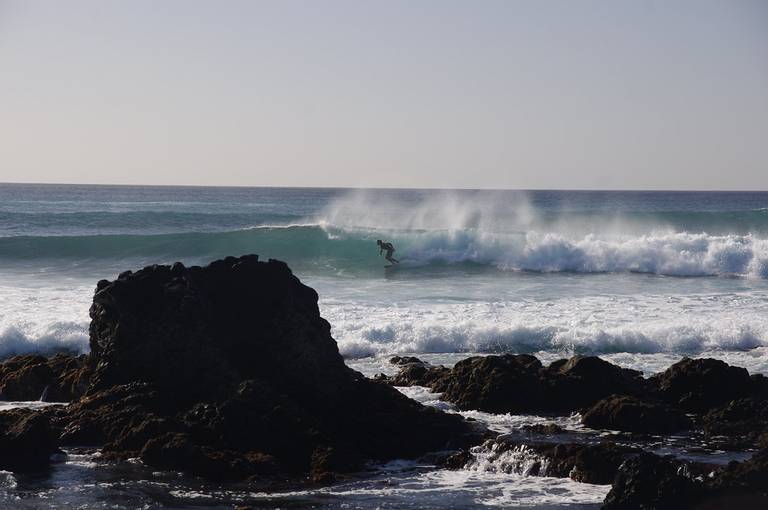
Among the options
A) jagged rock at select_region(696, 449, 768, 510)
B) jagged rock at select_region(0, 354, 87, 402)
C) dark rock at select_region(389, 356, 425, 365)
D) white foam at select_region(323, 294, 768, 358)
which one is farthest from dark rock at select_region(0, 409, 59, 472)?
white foam at select_region(323, 294, 768, 358)

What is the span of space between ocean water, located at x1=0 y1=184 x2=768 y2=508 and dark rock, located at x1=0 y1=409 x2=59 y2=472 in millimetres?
279

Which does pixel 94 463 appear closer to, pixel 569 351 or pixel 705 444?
pixel 705 444

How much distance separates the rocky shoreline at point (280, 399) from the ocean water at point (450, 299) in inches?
15.4

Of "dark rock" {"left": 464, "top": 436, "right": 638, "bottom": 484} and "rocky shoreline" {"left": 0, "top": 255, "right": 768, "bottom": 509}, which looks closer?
"dark rock" {"left": 464, "top": 436, "right": 638, "bottom": 484}

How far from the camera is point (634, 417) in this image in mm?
12891

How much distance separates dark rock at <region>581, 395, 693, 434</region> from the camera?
41.8 feet

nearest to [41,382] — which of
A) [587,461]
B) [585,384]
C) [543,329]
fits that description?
[585,384]

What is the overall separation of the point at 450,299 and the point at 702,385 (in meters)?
11.5

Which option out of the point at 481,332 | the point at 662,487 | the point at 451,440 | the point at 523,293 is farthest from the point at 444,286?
the point at 662,487

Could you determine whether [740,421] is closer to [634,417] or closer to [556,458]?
[634,417]

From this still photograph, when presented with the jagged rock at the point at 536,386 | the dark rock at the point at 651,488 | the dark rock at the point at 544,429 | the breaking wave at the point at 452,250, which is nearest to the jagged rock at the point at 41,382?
the jagged rock at the point at 536,386

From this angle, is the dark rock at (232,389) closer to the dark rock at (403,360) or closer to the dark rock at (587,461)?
the dark rock at (587,461)

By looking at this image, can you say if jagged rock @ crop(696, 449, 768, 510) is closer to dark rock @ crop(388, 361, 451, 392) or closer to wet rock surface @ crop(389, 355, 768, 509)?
wet rock surface @ crop(389, 355, 768, 509)

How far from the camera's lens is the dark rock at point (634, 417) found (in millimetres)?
12750
